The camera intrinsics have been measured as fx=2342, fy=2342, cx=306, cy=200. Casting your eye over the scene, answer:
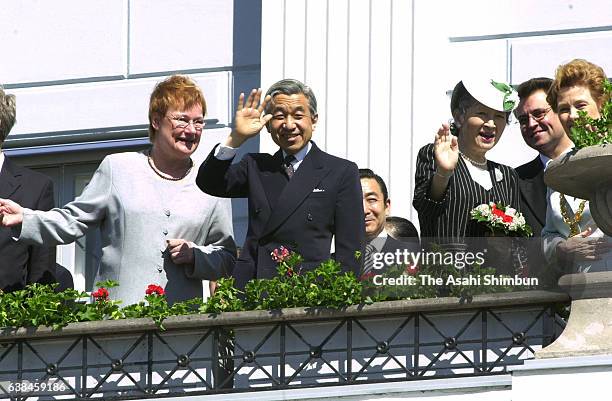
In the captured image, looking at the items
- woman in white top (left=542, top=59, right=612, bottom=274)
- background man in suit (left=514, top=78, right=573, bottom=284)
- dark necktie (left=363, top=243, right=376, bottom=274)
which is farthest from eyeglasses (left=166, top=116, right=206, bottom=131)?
woman in white top (left=542, top=59, right=612, bottom=274)

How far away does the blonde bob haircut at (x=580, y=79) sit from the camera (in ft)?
34.9

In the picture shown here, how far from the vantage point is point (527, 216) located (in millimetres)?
11188

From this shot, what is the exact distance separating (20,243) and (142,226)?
0.60 m

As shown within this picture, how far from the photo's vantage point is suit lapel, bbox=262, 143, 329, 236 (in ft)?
36.2

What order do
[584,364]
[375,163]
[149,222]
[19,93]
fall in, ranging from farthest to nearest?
[19,93] < [375,163] < [149,222] < [584,364]

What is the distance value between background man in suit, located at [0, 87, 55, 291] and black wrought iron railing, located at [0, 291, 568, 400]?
22.7 inches

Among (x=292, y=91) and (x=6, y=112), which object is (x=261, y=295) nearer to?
(x=292, y=91)

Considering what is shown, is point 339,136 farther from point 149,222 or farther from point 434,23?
point 149,222

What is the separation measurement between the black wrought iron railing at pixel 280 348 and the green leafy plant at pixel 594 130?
75 centimetres

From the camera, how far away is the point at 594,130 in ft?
32.8

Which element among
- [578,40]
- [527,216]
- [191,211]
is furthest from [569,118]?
[578,40]

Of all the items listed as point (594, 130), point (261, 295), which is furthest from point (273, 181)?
point (594, 130)

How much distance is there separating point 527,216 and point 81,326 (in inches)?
86.1

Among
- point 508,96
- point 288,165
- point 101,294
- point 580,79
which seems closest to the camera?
point 580,79
